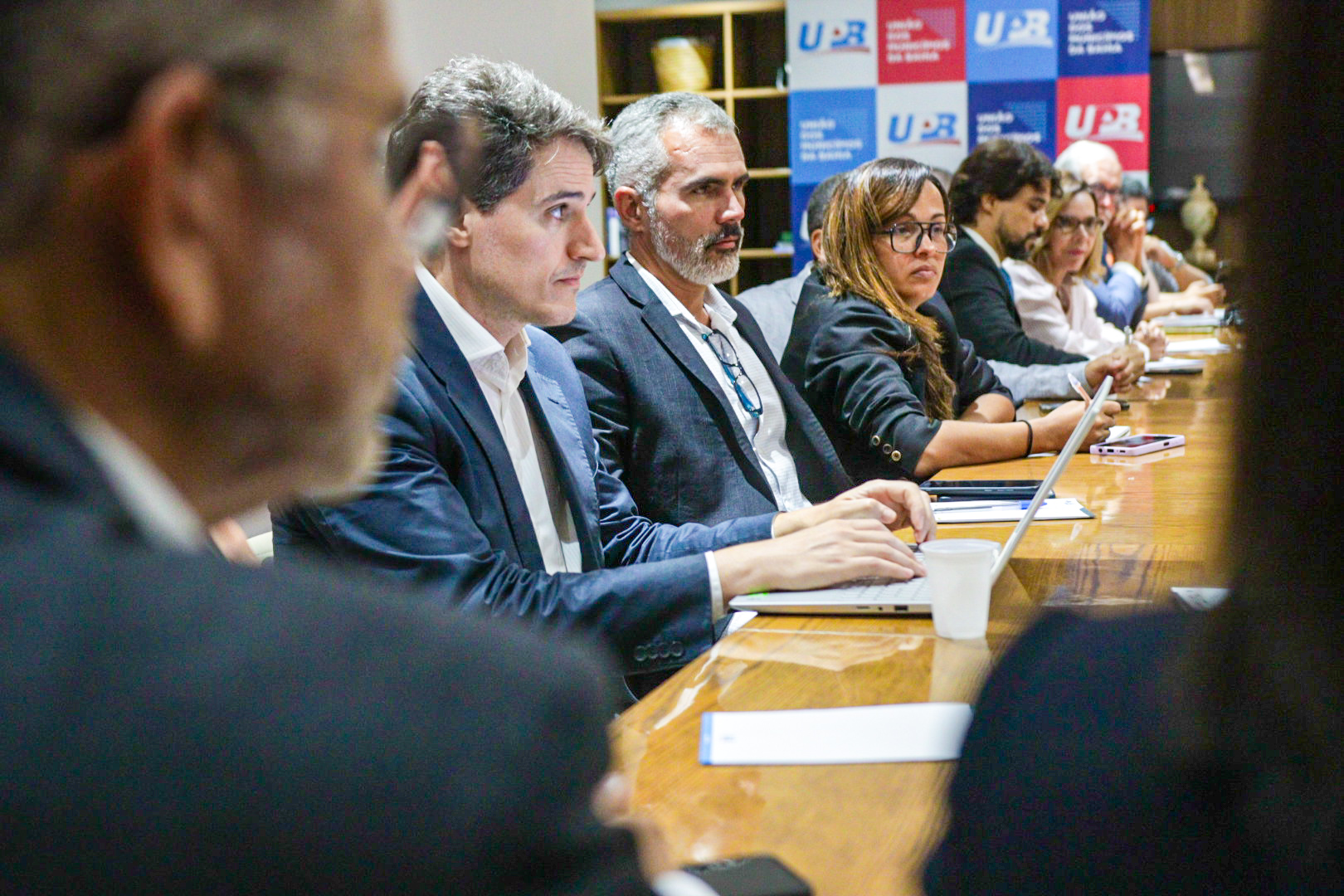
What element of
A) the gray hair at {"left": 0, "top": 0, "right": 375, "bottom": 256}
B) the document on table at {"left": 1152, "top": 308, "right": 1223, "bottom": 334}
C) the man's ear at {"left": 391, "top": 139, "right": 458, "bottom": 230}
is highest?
the gray hair at {"left": 0, "top": 0, "right": 375, "bottom": 256}

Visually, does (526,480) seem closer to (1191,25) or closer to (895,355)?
(895,355)

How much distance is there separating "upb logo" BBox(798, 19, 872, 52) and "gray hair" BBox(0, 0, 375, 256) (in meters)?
6.65

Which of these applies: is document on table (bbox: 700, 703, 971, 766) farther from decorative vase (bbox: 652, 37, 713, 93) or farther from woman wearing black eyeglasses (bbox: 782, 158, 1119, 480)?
decorative vase (bbox: 652, 37, 713, 93)

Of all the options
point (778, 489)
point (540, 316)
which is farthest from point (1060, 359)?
point (540, 316)

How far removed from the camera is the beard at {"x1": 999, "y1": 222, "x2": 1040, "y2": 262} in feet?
14.9

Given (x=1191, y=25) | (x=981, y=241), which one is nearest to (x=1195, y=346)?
(x=981, y=241)

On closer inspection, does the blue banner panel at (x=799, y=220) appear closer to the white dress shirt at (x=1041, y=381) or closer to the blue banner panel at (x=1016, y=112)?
the blue banner panel at (x=1016, y=112)

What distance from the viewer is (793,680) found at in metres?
1.21

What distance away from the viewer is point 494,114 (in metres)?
1.86

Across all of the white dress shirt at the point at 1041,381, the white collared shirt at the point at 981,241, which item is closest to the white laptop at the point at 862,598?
the white dress shirt at the point at 1041,381

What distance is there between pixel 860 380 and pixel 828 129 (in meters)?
4.26

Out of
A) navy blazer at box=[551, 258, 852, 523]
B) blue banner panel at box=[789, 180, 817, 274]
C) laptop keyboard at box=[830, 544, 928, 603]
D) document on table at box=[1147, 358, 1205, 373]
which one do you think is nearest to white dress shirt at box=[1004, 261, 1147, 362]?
document on table at box=[1147, 358, 1205, 373]

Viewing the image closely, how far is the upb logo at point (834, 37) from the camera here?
6672mm

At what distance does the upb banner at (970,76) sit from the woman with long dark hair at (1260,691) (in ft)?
20.7
